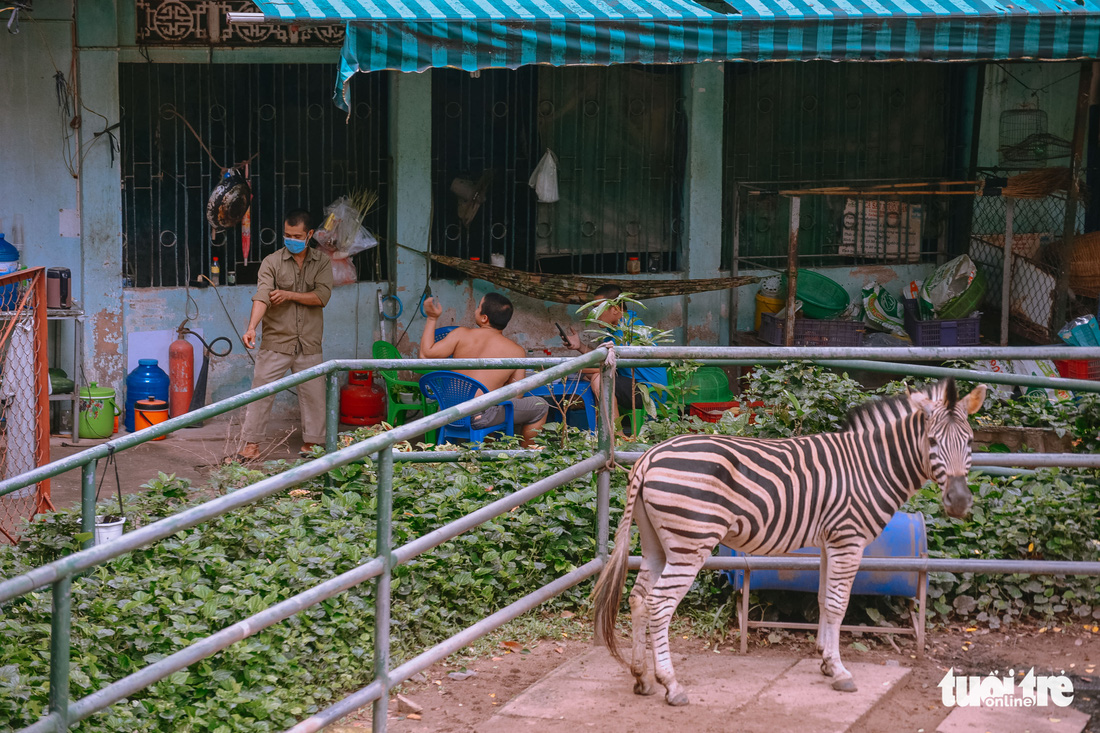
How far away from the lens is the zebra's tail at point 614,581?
4422mm

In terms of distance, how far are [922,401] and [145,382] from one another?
6.87 meters

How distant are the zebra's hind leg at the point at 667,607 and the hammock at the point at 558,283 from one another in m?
5.75

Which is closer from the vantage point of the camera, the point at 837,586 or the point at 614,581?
the point at 614,581

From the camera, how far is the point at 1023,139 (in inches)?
457

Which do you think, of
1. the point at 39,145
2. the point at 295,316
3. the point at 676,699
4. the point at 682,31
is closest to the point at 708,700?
the point at 676,699

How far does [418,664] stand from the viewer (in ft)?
13.4

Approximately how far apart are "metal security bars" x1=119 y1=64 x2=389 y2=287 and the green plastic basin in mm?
3746

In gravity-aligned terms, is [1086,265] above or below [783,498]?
above

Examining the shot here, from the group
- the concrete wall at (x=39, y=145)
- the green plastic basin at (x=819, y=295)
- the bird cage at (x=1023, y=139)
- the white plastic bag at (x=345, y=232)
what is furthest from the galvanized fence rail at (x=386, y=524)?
the bird cage at (x=1023, y=139)

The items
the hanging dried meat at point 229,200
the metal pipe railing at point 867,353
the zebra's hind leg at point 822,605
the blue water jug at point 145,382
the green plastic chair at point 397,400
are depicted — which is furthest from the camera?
the hanging dried meat at point 229,200

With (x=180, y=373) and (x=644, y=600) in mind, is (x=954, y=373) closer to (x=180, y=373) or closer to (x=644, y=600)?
(x=644, y=600)

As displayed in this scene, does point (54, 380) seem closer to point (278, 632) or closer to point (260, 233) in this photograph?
point (260, 233)

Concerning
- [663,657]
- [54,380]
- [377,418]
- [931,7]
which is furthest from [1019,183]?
[54,380]

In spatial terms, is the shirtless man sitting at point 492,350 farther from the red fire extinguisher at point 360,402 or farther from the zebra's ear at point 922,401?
the zebra's ear at point 922,401
